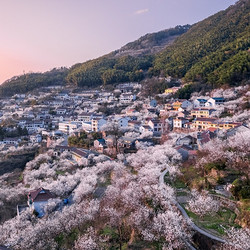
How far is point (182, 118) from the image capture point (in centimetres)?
3697

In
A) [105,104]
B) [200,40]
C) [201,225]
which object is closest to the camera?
[201,225]

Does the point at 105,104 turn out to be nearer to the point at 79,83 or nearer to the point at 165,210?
the point at 79,83

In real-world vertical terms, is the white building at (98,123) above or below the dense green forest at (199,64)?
below

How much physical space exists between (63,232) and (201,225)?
8577 mm

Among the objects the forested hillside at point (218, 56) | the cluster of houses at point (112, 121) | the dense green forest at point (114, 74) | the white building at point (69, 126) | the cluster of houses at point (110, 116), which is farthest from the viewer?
the dense green forest at point (114, 74)

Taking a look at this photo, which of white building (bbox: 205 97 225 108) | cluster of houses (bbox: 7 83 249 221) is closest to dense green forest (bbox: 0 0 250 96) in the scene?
white building (bbox: 205 97 225 108)

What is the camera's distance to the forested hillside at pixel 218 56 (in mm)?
45344

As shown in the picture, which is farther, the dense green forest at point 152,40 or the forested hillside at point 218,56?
the dense green forest at point 152,40

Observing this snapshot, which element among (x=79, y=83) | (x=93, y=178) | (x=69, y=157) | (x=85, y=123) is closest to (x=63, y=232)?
(x=93, y=178)

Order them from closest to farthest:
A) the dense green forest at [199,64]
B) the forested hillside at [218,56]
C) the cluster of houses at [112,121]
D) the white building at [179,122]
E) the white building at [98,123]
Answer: the cluster of houses at [112,121] < the white building at [179,122] < the white building at [98,123] < the forested hillside at [218,56] < the dense green forest at [199,64]

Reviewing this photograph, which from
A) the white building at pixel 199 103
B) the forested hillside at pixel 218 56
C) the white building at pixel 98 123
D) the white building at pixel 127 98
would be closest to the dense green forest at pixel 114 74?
the forested hillside at pixel 218 56

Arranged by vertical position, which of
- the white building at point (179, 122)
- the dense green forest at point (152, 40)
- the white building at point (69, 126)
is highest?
the dense green forest at point (152, 40)

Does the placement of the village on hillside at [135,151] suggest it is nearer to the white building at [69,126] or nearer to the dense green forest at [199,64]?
the white building at [69,126]

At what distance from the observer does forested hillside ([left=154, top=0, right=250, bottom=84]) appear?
149 feet
